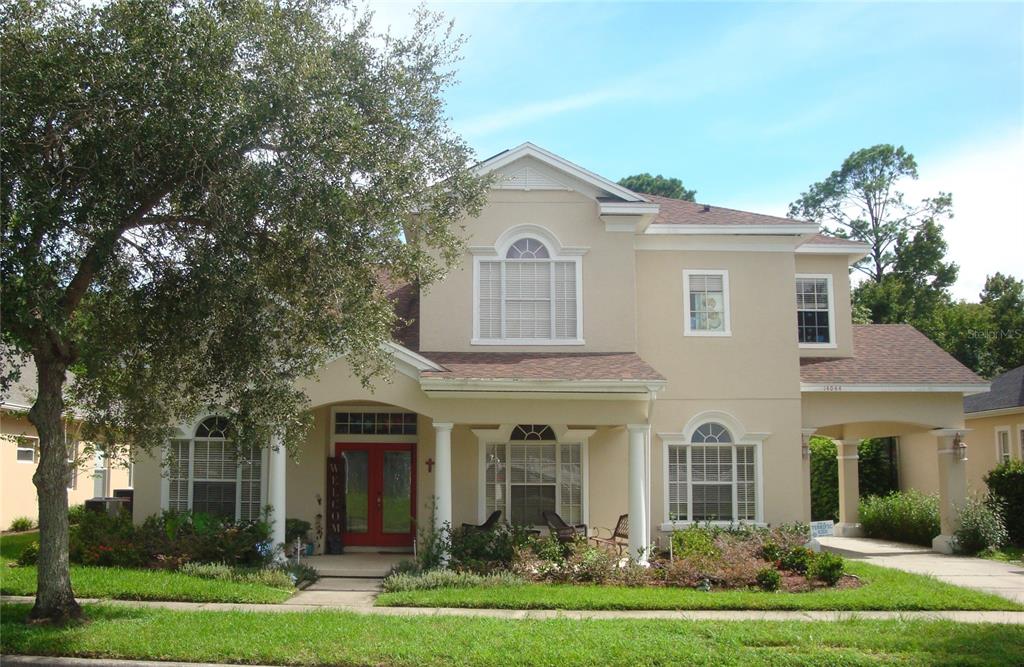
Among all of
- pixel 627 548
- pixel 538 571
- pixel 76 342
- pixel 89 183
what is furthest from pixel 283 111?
pixel 627 548

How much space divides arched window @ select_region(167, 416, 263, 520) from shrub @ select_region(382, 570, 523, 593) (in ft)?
15.2

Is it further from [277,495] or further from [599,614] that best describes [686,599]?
[277,495]

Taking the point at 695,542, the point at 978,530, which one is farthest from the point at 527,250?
the point at 978,530

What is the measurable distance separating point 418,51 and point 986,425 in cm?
2208

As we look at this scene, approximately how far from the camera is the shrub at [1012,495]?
68.7ft

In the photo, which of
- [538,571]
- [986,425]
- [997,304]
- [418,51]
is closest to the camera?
[418,51]

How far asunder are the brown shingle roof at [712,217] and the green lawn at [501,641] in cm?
964

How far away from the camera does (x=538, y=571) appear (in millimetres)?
15172

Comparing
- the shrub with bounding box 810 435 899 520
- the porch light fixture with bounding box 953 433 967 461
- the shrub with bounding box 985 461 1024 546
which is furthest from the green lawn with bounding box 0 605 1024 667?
the shrub with bounding box 810 435 899 520

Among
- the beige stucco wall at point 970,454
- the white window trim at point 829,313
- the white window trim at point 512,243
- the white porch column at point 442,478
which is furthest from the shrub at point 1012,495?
the white porch column at point 442,478

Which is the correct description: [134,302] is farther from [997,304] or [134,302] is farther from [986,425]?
[997,304]

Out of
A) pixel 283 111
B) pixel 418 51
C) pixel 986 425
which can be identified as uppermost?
pixel 418 51

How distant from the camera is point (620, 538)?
699 inches

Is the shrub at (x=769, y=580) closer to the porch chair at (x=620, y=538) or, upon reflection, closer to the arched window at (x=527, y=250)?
the porch chair at (x=620, y=538)
